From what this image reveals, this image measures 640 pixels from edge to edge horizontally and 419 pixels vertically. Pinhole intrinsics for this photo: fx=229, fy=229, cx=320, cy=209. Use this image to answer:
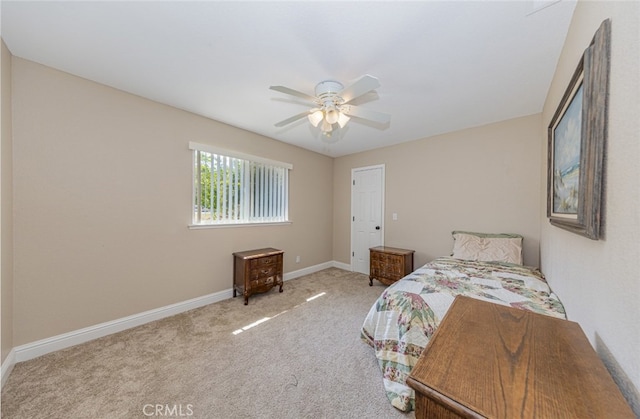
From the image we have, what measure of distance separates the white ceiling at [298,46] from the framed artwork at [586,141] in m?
0.60

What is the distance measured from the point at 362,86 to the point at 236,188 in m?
2.36

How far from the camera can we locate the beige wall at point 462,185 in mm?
2809

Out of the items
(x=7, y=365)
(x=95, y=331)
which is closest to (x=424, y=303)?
(x=95, y=331)

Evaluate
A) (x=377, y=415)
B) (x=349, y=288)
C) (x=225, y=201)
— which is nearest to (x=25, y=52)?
(x=225, y=201)

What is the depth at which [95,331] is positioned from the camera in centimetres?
218

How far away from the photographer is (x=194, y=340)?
2186mm

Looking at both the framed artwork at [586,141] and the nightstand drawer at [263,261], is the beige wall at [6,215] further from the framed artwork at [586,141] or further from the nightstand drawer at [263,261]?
the framed artwork at [586,141]

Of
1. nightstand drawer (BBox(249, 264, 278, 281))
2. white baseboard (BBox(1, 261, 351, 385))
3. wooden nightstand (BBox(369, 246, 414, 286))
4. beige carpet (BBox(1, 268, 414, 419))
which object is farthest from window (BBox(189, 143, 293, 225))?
wooden nightstand (BBox(369, 246, 414, 286))

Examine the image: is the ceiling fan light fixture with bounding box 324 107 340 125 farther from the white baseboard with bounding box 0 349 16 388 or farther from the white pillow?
the white baseboard with bounding box 0 349 16 388

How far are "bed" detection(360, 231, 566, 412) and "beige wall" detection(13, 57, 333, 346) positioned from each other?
2308 millimetres

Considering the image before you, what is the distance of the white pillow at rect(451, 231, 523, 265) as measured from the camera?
2650 mm

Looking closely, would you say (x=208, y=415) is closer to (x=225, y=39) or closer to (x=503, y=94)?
(x=225, y=39)

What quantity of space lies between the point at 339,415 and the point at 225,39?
2606 mm

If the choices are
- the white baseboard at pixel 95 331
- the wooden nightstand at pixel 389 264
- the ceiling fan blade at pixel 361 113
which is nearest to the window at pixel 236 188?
the white baseboard at pixel 95 331
